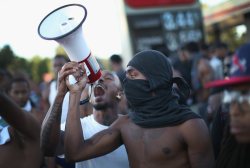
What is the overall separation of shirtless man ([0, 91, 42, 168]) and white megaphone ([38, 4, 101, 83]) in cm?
55

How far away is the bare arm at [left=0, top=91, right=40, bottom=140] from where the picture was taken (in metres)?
2.89

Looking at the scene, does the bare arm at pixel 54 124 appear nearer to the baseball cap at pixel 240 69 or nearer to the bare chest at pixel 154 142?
the bare chest at pixel 154 142

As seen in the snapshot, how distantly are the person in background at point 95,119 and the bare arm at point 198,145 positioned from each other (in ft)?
2.43

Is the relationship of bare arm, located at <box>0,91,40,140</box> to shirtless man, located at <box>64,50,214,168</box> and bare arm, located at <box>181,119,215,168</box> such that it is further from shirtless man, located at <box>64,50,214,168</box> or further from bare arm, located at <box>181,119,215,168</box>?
bare arm, located at <box>181,119,215,168</box>

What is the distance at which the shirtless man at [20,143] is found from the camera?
9.93 ft

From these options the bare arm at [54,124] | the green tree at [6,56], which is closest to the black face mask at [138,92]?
the bare arm at [54,124]

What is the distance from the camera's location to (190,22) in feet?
38.8

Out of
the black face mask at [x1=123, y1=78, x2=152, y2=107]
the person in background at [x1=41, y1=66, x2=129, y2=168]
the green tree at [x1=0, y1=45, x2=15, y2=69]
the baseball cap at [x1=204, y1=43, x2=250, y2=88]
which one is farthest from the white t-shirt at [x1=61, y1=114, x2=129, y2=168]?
the green tree at [x1=0, y1=45, x2=15, y2=69]

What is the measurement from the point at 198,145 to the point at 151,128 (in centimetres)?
34

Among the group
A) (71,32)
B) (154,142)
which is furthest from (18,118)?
(154,142)

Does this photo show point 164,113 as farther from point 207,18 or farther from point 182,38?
point 207,18

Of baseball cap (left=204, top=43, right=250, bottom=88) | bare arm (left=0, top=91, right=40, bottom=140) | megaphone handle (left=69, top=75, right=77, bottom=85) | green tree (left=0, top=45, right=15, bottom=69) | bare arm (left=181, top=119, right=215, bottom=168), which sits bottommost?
green tree (left=0, top=45, right=15, bottom=69)

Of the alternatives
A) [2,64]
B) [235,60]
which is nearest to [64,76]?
[235,60]

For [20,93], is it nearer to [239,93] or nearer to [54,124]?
[54,124]
